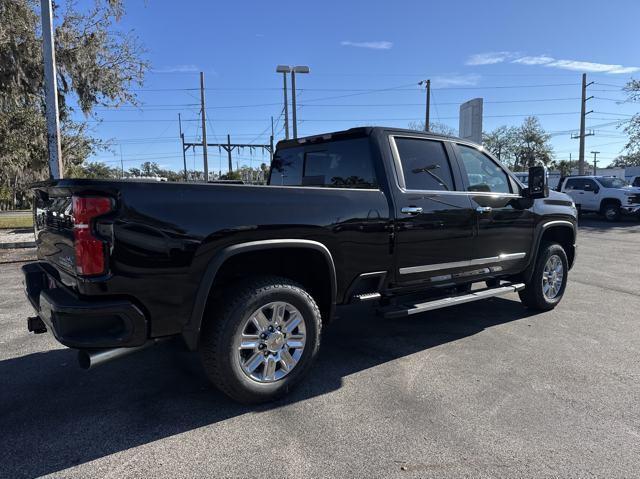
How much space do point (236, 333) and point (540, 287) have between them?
415 centimetres

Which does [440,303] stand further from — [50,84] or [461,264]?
[50,84]

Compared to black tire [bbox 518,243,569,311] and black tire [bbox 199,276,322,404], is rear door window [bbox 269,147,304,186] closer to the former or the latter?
black tire [bbox 199,276,322,404]

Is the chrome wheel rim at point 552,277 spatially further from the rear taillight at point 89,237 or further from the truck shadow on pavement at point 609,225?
the truck shadow on pavement at point 609,225

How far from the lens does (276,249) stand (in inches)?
134

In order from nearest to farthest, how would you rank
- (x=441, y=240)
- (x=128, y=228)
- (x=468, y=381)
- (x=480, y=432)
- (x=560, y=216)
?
(x=128, y=228), (x=480, y=432), (x=468, y=381), (x=441, y=240), (x=560, y=216)

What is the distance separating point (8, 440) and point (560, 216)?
596 cm

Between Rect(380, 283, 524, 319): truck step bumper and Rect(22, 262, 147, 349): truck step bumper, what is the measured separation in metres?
2.03

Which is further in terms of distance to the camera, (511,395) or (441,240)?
(441,240)

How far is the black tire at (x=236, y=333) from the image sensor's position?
3.13 meters

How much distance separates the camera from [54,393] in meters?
3.59

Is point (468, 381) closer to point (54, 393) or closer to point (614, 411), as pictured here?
point (614, 411)

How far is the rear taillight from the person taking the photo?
269 cm

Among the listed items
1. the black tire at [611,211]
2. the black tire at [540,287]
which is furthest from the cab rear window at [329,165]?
the black tire at [611,211]

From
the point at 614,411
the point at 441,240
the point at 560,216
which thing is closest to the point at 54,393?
the point at 441,240
